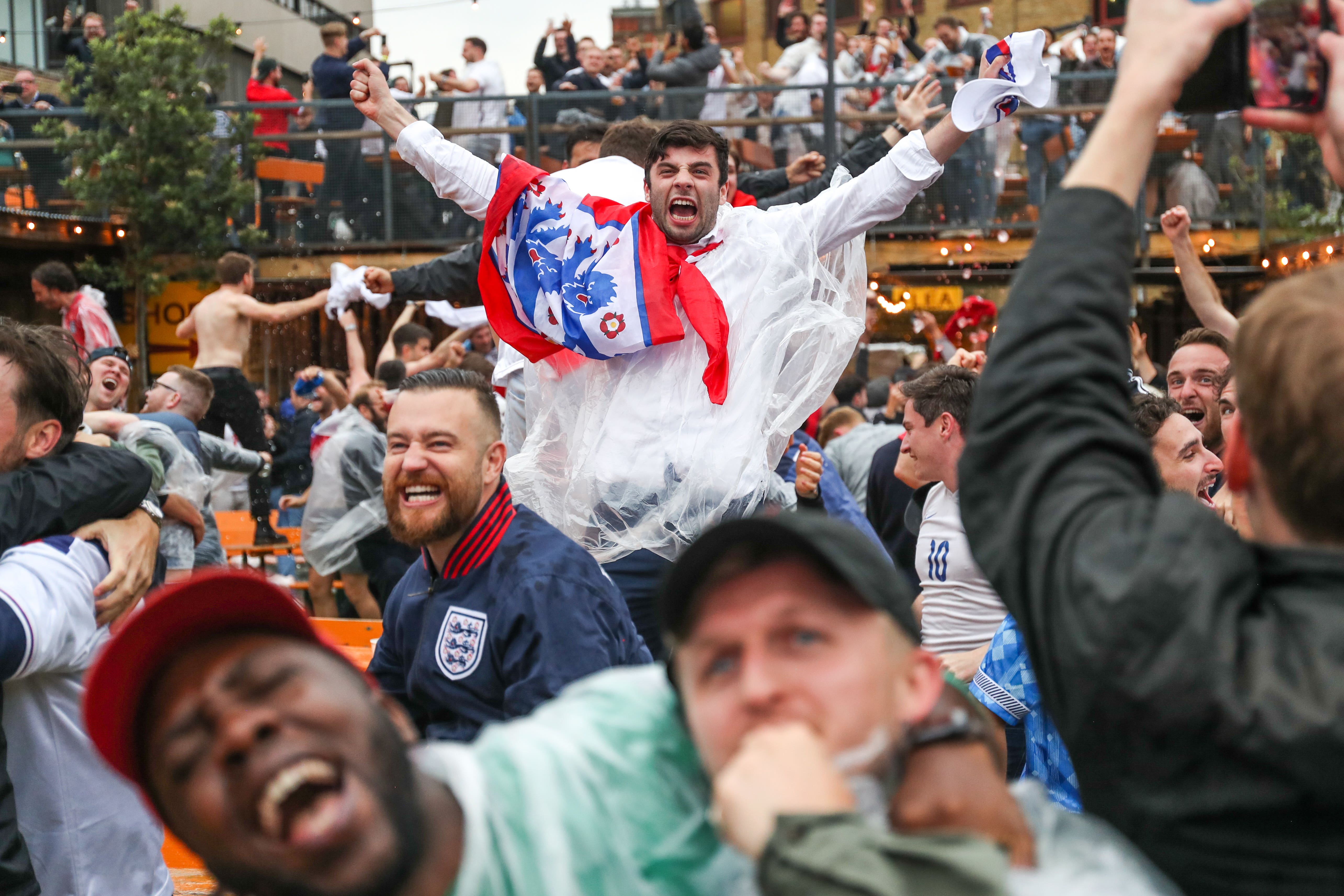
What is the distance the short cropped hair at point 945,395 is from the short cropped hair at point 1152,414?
0.68 metres

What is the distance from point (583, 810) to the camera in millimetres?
1333

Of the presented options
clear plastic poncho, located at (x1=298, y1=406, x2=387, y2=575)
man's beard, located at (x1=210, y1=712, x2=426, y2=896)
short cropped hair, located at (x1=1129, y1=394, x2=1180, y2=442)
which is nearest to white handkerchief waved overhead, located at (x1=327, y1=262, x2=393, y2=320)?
clear plastic poncho, located at (x1=298, y1=406, x2=387, y2=575)

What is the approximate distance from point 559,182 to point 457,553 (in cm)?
133

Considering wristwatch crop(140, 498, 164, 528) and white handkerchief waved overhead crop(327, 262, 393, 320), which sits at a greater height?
white handkerchief waved overhead crop(327, 262, 393, 320)

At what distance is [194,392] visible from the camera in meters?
6.61

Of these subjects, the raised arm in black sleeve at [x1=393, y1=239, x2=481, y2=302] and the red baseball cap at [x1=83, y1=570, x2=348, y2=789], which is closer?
the red baseball cap at [x1=83, y1=570, x2=348, y2=789]

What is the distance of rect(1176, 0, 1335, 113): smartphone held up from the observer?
1382 mm

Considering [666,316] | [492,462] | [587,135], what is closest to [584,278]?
[666,316]

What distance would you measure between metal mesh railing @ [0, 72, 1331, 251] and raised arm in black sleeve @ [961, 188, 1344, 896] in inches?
392

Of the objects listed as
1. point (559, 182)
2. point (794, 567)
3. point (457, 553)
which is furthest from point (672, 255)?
point (794, 567)

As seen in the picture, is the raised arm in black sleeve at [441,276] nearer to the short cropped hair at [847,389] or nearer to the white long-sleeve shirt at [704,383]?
the white long-sleeve shirt at [704,383]

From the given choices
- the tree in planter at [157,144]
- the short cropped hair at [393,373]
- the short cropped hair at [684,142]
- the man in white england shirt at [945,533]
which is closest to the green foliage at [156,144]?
the tree in planter at [157,144]

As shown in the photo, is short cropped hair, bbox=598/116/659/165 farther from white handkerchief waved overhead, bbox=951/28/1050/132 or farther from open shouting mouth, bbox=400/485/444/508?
open shouting mouth, bbox=400/485/444/508

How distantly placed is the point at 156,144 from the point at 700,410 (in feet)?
39.2
